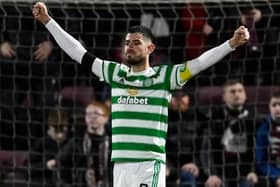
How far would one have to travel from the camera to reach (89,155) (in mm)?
7793

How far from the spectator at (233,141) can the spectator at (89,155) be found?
84cm

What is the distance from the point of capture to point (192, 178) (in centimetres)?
759

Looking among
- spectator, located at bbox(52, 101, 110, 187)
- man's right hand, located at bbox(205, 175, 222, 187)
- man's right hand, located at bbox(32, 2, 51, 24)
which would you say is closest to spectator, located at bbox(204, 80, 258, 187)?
man's right hand, located at bbox(205, 175, 222, 187)

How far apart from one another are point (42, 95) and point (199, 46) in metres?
1.42

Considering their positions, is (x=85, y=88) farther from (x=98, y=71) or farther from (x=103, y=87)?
(x=98, y=71)

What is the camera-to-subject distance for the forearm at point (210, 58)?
207 inches

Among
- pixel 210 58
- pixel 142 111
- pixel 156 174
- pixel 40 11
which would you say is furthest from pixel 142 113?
pixel 40 11

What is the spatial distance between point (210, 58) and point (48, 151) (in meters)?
3.04

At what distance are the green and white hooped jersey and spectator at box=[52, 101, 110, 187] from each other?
2210mm

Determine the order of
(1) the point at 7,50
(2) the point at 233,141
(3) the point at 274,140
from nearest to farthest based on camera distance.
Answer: (3) the point at 274,140 → (2) the point at 233,141 → (1) the point at 7,50

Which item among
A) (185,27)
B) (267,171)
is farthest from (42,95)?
(267,171)

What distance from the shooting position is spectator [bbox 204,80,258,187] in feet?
25.3

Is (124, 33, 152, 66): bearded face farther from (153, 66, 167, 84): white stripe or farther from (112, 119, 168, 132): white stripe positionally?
(112, 119, 168, 132): white stripe

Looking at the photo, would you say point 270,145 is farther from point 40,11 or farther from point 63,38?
point 40,11
